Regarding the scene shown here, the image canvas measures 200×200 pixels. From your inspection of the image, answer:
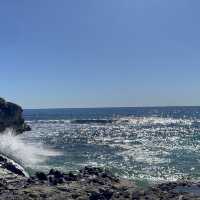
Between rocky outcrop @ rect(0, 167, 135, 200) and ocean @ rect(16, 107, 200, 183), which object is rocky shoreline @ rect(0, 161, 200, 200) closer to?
rocky outcrop @ rect(0, 167, 135, 200)

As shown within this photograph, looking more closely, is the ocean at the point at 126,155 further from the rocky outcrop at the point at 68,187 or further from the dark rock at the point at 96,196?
the dark rock at the point at 96,196

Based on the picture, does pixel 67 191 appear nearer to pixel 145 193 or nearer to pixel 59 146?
pixel 145 193

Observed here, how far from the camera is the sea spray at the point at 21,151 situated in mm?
107675

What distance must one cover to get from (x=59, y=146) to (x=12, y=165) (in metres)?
55.2

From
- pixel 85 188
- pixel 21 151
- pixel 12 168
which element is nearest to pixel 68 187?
pixel 85 188

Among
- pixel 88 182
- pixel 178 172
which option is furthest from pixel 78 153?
pixel 88 182

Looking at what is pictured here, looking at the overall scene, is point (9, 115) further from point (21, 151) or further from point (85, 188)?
point (85, 188)

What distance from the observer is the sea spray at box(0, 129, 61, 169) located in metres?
108

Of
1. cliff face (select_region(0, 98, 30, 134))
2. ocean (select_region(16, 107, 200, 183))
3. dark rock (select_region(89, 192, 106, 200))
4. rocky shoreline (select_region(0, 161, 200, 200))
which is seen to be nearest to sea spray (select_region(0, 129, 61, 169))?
ocean (select_region(16, 107, 200, 183))

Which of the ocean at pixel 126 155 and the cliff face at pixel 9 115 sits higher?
the cliff face at pixel 9 115

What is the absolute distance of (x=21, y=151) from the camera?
120125mm

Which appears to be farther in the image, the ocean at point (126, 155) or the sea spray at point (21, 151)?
the sea spray at point (21, 151)

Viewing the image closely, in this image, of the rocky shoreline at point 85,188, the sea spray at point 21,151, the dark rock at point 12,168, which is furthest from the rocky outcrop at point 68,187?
the sea spray at point 21,151

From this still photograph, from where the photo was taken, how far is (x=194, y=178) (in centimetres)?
8194
